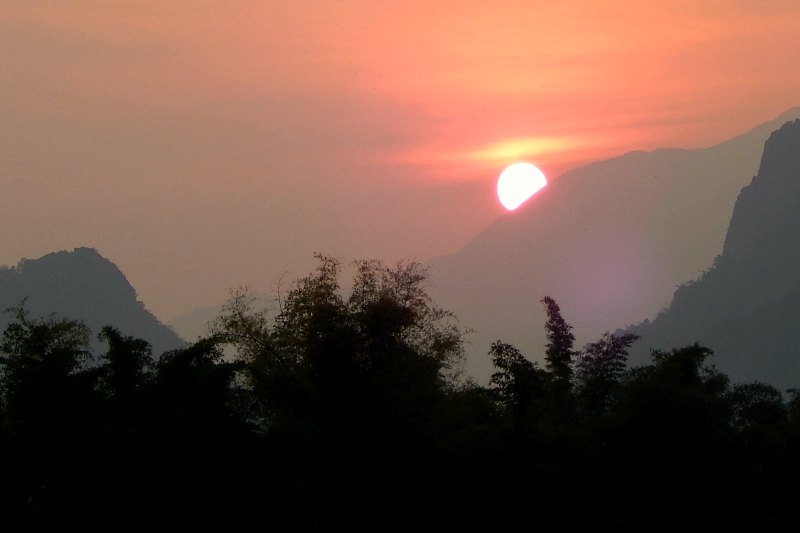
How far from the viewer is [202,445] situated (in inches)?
1043

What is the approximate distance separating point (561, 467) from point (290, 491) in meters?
7.12

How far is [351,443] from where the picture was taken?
103ft

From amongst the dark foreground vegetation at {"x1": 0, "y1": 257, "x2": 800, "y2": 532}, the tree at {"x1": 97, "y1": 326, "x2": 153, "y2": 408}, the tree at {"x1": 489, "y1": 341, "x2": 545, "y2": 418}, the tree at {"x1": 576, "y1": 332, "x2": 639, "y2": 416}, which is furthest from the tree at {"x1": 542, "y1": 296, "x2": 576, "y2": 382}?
the tree at {"x1": 97, "y1": 326, "x2": 153, "y2": 408}

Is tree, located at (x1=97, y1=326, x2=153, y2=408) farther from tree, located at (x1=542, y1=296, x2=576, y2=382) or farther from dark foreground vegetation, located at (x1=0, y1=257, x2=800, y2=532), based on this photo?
tree, located at (x1=542, y1=296, x2=576, y2=382)

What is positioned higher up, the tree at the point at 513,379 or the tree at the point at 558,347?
the tree at the point at 558,347

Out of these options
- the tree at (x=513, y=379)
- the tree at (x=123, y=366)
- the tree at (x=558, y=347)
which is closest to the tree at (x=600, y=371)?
the tree at (x=558, y=347)

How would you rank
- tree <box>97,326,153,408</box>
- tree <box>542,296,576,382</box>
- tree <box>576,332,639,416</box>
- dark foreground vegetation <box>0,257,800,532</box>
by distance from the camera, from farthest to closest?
1. tree <box>542,296,576,382</box>
2. tree <box>576,332,639,416</box>
3. tree <box>97,326,153,408</box>
4. dark foreground vegetation <box>0,257,800,532</box>

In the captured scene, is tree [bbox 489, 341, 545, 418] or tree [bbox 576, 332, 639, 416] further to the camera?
tree [bbox 576, 332, 639, 416]

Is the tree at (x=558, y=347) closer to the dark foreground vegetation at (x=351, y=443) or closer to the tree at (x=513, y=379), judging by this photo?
the dark foreground vegetation at (x=351, y=443)

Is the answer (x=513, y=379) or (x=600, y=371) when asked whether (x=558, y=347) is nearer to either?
(x=600, y=371)

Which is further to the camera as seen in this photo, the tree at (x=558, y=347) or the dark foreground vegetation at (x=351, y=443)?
the tree at (x=558, y=347)

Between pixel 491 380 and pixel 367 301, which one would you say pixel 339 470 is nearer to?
pixel 491 380

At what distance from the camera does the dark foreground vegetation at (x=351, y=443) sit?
2512cm

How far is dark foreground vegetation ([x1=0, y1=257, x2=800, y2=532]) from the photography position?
82.4 feet
